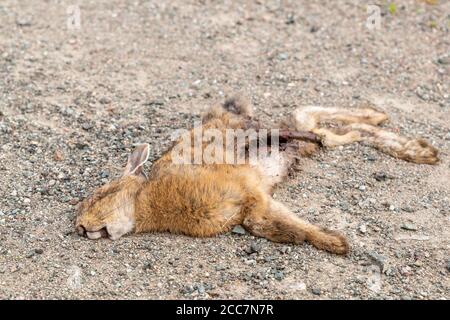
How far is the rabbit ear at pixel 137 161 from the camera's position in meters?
5.92

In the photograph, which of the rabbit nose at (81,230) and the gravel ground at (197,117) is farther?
the rabbit nose at (81,230)

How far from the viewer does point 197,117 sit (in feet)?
23.8

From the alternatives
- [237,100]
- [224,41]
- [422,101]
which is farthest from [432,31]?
[237,100]

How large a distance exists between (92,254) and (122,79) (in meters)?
2.90

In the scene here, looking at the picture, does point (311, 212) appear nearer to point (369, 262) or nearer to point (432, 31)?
point (369, 262)

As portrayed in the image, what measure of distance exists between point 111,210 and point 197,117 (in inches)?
76.7

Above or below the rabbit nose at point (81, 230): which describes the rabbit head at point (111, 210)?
above

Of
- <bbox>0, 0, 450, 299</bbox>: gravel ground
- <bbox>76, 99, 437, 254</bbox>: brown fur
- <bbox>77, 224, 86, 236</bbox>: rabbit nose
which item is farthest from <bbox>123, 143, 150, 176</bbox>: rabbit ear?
<bbox>77, 224, 86, 236</bbox>: rabbit nose

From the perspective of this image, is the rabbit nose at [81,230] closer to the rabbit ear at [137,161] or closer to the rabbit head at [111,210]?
the rabbit head at [111,210]

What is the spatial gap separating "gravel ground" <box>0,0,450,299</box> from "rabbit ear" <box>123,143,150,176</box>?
1.35 feet

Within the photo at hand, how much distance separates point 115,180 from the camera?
5.92m

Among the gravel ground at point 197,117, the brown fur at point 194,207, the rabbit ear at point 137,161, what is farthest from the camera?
the rabbit ear at point 137,161

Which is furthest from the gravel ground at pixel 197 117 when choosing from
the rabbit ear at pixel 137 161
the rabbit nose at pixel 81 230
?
the rabbit ear at pixel 137 161

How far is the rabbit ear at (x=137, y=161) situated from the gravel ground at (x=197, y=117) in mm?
410
